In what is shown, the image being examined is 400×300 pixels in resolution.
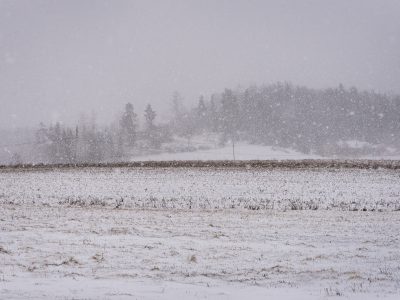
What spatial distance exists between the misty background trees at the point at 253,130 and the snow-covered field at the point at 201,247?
91.9 m

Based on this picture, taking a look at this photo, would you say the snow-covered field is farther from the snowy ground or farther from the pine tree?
the pine tree

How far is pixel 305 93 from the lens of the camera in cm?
18788

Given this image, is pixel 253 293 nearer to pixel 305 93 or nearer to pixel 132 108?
pixel 132 108

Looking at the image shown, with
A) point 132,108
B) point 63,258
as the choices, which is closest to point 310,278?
point 63,258

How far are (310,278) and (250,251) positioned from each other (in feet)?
6.21

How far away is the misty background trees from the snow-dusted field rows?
81.1 m

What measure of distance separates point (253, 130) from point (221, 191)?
11098 cm

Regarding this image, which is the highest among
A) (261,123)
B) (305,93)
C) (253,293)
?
(305,93)

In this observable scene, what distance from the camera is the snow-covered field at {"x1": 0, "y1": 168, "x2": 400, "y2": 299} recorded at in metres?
6.70

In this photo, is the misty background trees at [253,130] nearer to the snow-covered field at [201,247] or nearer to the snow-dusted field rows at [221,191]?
the snow-dusted field rows at [221,191]

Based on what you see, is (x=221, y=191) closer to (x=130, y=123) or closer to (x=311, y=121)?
(x=130, y=123)

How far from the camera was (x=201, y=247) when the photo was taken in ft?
29.7

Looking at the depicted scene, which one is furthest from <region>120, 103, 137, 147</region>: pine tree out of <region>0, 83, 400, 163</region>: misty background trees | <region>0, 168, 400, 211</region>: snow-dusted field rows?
<region>0, 168, 400, 211</region>: snow-dusted field rows

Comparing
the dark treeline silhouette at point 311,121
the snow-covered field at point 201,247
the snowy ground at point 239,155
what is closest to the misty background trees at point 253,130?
the dark treeline silhouette at point 311,121
